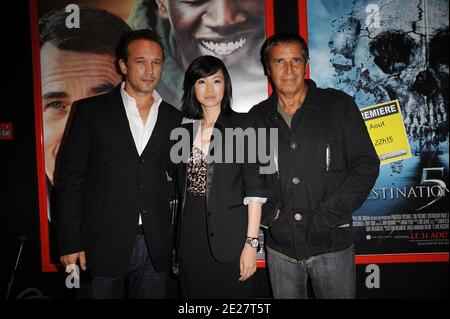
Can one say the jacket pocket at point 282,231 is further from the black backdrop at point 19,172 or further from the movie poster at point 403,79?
the black backdrop at point 19,172

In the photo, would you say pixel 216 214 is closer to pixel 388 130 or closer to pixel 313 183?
pixel 313 183

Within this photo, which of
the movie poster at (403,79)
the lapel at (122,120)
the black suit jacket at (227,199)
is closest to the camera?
the black suit jacket at (227,199)

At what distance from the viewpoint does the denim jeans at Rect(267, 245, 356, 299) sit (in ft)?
6.47

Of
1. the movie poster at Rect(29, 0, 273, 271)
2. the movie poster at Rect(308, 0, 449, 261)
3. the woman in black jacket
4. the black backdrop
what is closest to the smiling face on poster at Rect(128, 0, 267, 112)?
the movie poster at Rect(29, 0, 273, 271)

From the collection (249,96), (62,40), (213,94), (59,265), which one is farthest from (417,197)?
(62,40)

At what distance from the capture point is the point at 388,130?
2.79 metres

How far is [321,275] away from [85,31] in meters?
2.74

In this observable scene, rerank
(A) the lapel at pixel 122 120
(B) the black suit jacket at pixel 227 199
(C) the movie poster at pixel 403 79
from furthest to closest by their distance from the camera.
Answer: (C) the movie poster at pixel 403 79
(A) the lapel at pixel 122 120
(B) the black suit jacket at pixel 227 199

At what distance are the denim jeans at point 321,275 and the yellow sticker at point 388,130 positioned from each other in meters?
1.17

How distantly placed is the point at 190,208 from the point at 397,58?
2.23m

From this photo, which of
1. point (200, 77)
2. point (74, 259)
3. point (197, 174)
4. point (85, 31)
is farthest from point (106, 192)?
point (85, 31)

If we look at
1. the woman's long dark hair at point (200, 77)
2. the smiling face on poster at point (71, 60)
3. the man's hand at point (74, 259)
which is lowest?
the man's hand at point (74, 259)

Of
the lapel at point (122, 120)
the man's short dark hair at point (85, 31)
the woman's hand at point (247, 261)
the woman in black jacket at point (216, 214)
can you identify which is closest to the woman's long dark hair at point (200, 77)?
the woman in black jacket at point (216, 214)

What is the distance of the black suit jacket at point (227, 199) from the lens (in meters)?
1.91
